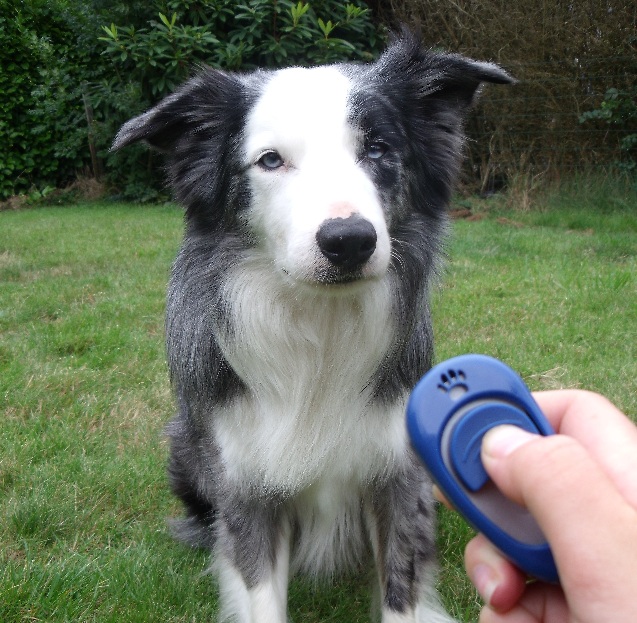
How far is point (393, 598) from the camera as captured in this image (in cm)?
216

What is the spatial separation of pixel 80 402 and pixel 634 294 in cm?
373

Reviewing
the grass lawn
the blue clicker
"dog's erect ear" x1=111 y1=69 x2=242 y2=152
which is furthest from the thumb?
"dog's erect ear" x1=111 y1=69 x2=242 y2=152

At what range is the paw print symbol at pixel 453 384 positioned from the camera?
106 centimetres

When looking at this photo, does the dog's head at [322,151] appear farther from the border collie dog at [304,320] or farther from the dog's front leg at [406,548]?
the dog's front leg at [406,548]

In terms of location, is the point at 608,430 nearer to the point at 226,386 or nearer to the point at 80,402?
the point at 226,386

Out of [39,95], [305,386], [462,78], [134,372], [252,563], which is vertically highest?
[462,78]

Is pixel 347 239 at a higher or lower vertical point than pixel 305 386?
higher

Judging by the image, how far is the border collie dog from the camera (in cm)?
212

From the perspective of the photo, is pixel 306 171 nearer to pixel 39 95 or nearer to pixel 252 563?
pixel 252 563

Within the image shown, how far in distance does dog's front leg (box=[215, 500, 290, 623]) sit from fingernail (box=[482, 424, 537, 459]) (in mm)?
1346

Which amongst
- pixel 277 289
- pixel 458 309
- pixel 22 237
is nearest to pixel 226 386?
pixel 277 289

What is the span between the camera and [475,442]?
3.38ft

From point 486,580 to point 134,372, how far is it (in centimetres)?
311

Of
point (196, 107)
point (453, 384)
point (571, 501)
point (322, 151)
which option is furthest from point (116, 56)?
point (571, 501)
